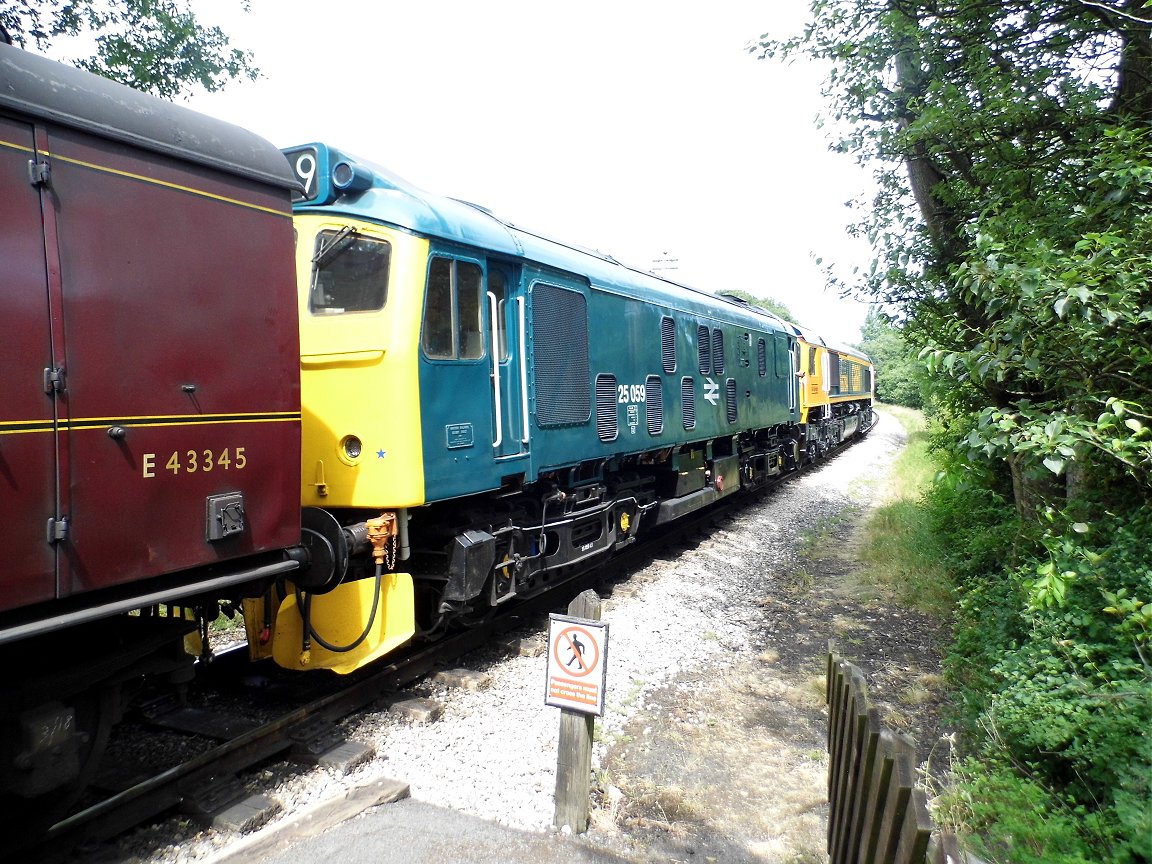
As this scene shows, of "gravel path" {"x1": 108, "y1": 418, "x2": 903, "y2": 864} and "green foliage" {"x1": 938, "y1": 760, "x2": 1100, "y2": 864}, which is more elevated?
"green foliage" {"x1": 938, "y1": 760, "x2": 1100, "y2": 864}

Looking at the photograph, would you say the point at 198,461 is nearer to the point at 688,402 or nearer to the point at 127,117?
the point at 127,117

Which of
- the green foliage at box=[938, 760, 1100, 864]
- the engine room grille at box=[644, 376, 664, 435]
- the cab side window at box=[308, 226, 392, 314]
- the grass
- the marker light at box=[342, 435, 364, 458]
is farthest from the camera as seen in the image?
the engine room grille at box=[644, 376, 664, 435]

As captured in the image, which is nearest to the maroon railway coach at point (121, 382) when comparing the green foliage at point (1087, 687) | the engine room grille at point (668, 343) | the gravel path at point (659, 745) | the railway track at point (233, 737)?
the railway track at point (233, 737)

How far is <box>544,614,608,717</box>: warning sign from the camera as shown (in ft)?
12.5

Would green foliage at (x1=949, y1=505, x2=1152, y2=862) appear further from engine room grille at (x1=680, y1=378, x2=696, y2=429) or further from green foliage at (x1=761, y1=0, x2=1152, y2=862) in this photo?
engine room grille at (x1=680, y1=378, x2=696, y2=429)

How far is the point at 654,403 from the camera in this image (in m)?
8.44

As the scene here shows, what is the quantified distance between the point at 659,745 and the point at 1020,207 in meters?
4.34

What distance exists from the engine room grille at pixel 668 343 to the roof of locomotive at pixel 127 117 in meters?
5.42

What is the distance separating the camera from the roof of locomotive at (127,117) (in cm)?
290

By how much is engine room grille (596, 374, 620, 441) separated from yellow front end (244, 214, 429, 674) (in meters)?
2.61

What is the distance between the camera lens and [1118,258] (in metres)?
4.15

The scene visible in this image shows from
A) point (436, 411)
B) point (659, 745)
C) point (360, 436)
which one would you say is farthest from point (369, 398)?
point (659, 745)

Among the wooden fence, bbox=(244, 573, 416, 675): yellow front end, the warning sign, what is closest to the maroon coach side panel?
bbox=(244, 573, 416, 675): yellow front end

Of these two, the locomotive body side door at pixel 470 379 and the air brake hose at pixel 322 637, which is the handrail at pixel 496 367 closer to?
the locomotive body side door at pixel 470 379
